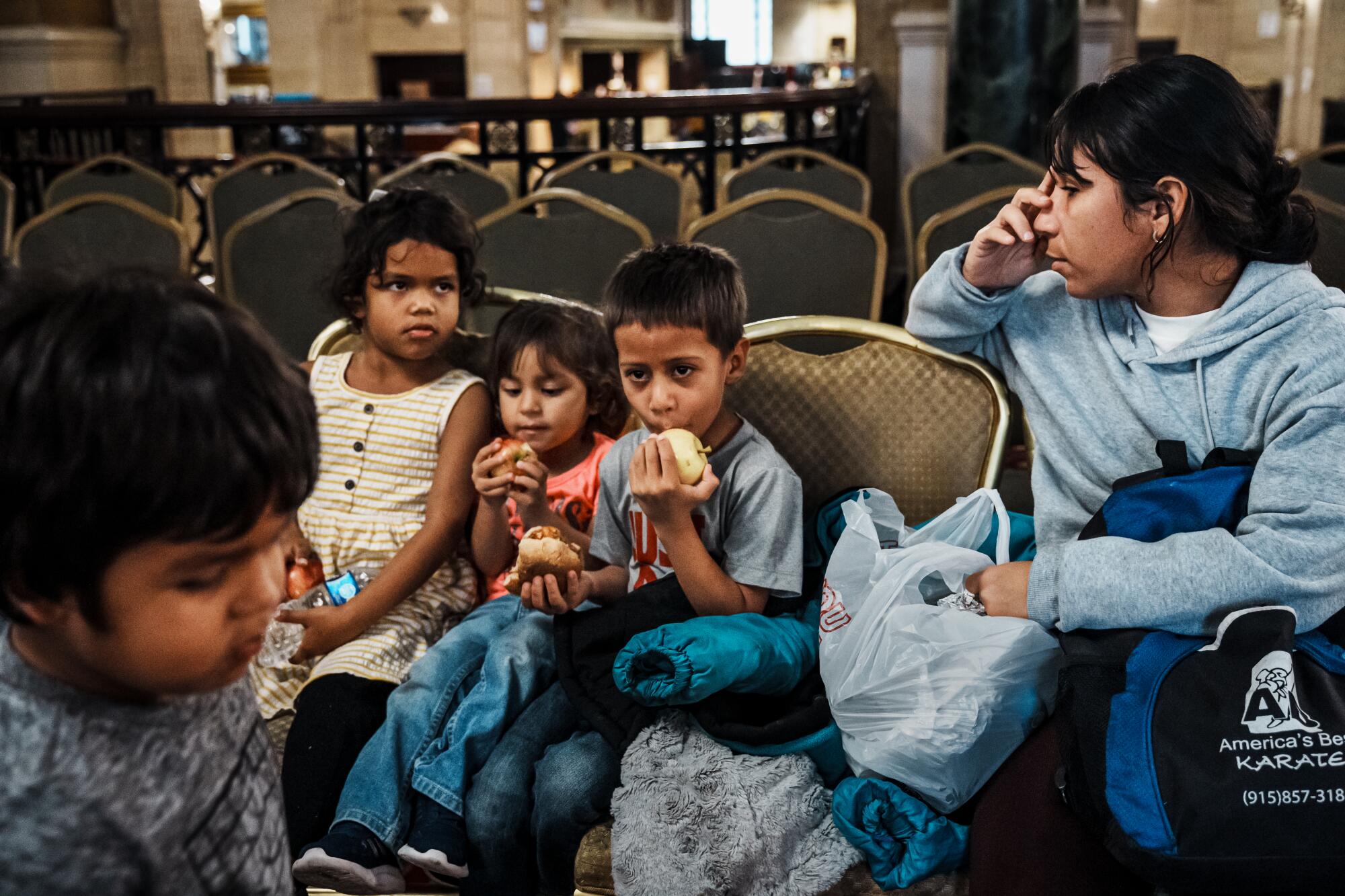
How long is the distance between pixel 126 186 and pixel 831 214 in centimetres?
307

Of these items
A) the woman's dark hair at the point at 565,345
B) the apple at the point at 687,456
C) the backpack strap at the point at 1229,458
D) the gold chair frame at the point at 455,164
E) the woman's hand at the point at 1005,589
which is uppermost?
the gold chair frame at the point at 455,164

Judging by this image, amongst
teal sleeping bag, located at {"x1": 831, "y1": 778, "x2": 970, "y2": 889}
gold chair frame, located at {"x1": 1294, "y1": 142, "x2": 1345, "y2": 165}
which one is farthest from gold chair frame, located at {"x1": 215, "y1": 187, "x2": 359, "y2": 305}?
gold chair frame, located at {"x1": 1294, "y1": 142, "x2": 1345, "y2": 165}

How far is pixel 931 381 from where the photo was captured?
6.04 ft

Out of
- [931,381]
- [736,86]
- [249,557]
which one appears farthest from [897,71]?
[736,86]

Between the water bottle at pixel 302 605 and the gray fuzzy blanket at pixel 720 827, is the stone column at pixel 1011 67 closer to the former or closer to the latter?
the water bottle at pixel 302 605

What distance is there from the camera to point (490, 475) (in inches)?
68.9

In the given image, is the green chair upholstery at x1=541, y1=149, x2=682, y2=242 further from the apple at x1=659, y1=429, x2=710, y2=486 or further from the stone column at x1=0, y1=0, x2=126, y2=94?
the stone column at x1=0, y1=0, x2=126, y2=94

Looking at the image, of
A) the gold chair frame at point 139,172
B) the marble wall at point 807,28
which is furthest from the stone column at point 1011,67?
the marble wall at point 807,28

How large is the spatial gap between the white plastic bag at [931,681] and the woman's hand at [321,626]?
0.73 meters

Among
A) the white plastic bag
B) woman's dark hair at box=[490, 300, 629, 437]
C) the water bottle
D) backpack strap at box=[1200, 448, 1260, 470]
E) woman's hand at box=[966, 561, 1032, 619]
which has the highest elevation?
woman's dark hair at box=[490, 300, 629, 437]

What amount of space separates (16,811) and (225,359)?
0.94 ft

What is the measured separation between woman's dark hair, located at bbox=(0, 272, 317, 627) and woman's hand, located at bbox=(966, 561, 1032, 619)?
0.96 meters

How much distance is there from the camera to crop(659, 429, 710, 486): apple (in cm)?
149

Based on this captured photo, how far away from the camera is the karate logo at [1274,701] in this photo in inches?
47.0
